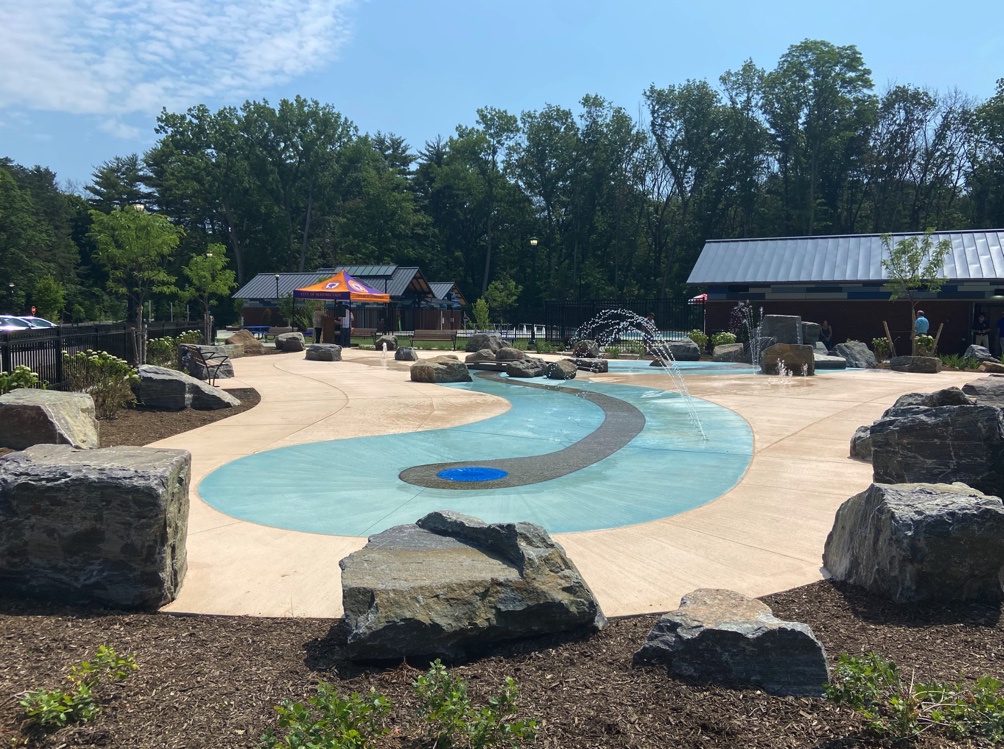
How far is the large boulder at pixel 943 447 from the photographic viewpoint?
600 cm

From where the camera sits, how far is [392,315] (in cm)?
5031

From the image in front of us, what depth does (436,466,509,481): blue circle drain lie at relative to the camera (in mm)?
7701

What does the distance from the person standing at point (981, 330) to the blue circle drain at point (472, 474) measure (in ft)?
83.8

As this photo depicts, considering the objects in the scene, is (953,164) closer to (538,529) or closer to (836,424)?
(836,424)

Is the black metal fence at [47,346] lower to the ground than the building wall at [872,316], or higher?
lower

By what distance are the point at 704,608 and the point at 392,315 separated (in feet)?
157

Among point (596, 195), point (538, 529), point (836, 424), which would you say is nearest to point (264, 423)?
point (538, 529)

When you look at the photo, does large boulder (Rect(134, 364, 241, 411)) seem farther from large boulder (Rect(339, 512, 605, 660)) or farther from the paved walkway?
large boulder (Rect(339, 512, 605, 660))

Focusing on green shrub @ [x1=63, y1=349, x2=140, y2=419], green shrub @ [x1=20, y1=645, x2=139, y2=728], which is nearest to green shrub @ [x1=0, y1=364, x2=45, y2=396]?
green shrub @ [x1=63, y1=349, x2=140, y2=419]

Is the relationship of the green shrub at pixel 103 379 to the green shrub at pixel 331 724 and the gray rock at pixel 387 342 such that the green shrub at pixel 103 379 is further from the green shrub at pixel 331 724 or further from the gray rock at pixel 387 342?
the gray rock at pixel 387 342

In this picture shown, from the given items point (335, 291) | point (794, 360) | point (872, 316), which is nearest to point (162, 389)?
point (794, 360)

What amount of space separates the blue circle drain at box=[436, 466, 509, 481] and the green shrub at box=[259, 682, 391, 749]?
15.8ft

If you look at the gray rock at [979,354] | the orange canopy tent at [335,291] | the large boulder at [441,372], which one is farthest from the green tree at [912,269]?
the orange canopy tent at [335,291]

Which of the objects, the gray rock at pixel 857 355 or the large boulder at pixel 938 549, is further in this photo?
the gray rock at pixel 857 355
